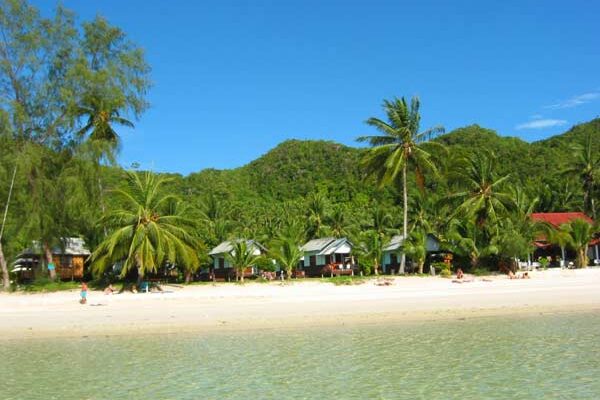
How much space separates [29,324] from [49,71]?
1475 cm

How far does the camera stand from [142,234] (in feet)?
86.4

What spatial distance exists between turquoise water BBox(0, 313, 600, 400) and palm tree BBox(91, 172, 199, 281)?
9.26m

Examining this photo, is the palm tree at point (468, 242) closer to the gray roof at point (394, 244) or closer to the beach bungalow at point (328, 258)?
the gray roof at point (394, 244)

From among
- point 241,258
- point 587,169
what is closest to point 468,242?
point 241,258

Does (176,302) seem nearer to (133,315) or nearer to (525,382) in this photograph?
(133,315)

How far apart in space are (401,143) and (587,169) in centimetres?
2018

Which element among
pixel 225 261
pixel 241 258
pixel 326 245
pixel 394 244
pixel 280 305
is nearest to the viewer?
pixel 280 305

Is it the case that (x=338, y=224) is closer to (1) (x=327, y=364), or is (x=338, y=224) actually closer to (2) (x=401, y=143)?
(2) (x=401, y=143)

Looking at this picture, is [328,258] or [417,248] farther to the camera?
[328,258]

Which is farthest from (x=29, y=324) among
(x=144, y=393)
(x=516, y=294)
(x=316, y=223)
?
(x=316, y=223)

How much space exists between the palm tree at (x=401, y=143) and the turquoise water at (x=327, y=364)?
57.4 feet

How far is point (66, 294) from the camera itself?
1041 inches

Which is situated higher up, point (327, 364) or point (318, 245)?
point (318, 245)

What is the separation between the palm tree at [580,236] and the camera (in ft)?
114
